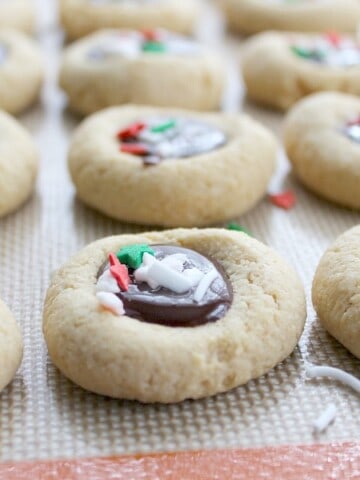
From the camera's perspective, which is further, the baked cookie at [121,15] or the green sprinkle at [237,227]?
the baked cookie at [121,15]

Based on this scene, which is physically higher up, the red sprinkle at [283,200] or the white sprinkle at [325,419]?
the white sprinkle at [325,419]

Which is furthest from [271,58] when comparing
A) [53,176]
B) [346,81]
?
[53,176]

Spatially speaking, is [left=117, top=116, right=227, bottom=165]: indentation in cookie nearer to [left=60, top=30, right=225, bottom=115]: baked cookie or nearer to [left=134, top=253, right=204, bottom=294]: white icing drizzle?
[left=60, top=30, right=225, bottom=115]: baked cookie

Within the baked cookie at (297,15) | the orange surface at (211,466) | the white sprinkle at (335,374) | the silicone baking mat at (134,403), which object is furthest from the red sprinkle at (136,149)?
the baked cookie at (297,15)

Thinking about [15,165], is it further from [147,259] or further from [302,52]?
[302,52]

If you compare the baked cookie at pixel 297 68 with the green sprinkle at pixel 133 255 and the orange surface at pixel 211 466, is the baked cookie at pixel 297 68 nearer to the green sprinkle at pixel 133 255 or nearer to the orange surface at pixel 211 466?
the green sprinkle at pixel 133 255

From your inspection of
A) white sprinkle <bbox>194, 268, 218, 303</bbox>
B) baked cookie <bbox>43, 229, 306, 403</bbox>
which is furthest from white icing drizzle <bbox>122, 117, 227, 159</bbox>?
white sprinkle <bbox>194, 268, 218, 303</bbox>

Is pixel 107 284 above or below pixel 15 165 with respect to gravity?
above

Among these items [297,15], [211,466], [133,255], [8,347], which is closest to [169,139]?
[133,255]
